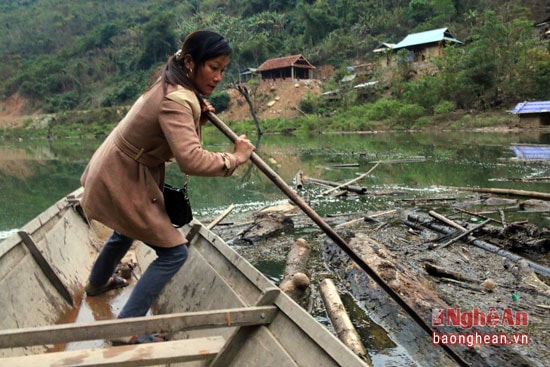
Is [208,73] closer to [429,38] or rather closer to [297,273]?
[297,273]

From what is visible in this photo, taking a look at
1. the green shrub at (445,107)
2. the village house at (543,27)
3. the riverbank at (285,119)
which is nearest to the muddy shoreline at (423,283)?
the riverbank at (285,119)

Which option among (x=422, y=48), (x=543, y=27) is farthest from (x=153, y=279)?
(x=422, y=48)

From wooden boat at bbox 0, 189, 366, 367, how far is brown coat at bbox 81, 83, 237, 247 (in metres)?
0.65

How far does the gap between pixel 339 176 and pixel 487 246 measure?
7.66 m

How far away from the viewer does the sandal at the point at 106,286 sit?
366 centimetres

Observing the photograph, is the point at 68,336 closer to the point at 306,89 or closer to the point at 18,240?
the point at 18,240

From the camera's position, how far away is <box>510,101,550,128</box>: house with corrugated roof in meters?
22.7

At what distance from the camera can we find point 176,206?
9.25 feet

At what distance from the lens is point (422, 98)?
3125 cm

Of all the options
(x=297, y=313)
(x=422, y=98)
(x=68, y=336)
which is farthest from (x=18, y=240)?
(x=422, y=98)

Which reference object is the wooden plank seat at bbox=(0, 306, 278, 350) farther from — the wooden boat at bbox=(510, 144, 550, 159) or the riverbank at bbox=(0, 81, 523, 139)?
the riverbank at bbox=(0, 81, 523, 139)

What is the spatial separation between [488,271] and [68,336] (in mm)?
5084

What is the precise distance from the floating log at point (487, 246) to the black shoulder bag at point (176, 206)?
460 cm

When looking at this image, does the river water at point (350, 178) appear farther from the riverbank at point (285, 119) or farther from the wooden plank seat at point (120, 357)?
the riverbank at point (285, 119)
